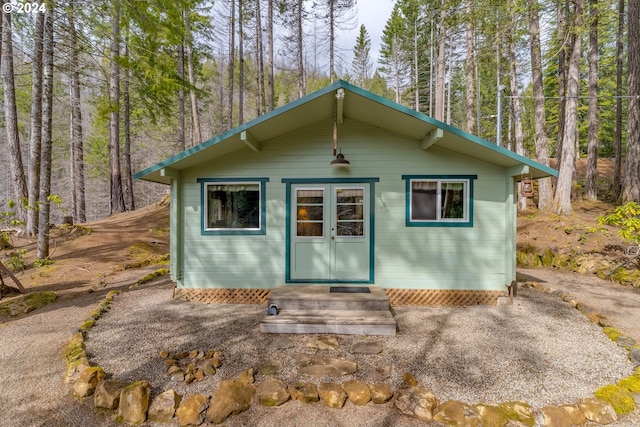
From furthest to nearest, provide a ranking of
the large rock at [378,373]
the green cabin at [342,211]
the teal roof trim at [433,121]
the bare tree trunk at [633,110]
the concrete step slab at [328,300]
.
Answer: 1. the bare tree trunk at [633,110]
2. the green cabin at [342,211]
3. the concrete step slab at [328,300]
4. the teal roof trim at [433,121]
5. the large rock at [378,373]

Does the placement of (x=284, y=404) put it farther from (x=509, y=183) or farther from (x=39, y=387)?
(x=509, y=183)

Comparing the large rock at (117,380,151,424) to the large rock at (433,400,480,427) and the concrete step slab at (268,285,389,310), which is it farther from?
the large rock at (433,400,480,427)

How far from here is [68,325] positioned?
4316mm

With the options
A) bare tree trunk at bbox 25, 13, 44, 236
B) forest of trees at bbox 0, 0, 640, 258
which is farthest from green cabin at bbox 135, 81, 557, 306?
bare tree trunk at bbox 25, 13, 44, 236

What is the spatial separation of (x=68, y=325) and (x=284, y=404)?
370 cm

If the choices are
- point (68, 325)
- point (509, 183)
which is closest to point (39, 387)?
point (68, 325)

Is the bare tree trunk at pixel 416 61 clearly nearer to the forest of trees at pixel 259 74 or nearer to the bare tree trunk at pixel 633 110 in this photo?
the forest of trees at pixel 259 74

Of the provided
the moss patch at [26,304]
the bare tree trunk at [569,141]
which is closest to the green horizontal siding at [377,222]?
the moss patch at [26,304]

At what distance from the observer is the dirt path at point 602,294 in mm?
4461

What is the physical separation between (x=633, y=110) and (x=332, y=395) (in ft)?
41.7

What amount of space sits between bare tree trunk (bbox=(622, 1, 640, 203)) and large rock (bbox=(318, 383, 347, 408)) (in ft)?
36.9

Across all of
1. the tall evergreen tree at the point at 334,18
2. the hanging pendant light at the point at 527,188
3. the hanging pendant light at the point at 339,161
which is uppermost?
the tall evergreen tree at the point at 334,18

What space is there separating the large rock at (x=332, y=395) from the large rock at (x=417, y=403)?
1.67 ft

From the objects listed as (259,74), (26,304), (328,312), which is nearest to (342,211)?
Result: (328,312)
